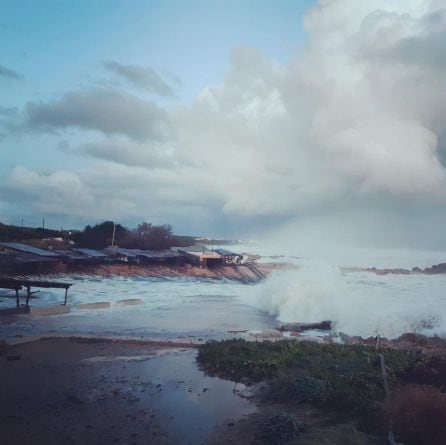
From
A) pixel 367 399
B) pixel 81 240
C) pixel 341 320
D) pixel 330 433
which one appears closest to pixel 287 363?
pixel 367 399

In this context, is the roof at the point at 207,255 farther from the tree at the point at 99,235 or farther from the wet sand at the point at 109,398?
the wet sand at the point at 109,398

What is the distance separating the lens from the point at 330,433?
671 cm

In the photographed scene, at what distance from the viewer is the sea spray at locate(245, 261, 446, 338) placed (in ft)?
59.0

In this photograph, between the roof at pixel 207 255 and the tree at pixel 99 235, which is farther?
the tree at pixel 99 235

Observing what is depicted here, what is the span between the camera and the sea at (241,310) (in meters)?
17.3

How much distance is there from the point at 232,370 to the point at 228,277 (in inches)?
1540

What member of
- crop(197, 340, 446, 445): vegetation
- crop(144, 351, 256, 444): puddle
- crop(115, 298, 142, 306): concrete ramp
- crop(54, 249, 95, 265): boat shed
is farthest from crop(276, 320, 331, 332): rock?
crop(54, 249, 95, 265): boat shed

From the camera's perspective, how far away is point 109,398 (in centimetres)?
869

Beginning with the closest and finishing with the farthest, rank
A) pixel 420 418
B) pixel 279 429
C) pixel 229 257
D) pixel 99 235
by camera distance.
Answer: pixel 420 418 < pixel 279 429 < pixel 229 257 < pixel 99 235

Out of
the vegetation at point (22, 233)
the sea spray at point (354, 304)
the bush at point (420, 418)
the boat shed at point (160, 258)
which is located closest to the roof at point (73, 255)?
the boat shed at point (160, 258)

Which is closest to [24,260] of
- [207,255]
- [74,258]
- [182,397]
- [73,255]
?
[74,258]

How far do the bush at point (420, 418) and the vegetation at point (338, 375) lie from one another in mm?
13

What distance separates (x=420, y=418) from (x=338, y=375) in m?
3.16

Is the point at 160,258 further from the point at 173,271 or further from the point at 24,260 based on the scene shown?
the point at 24,260
